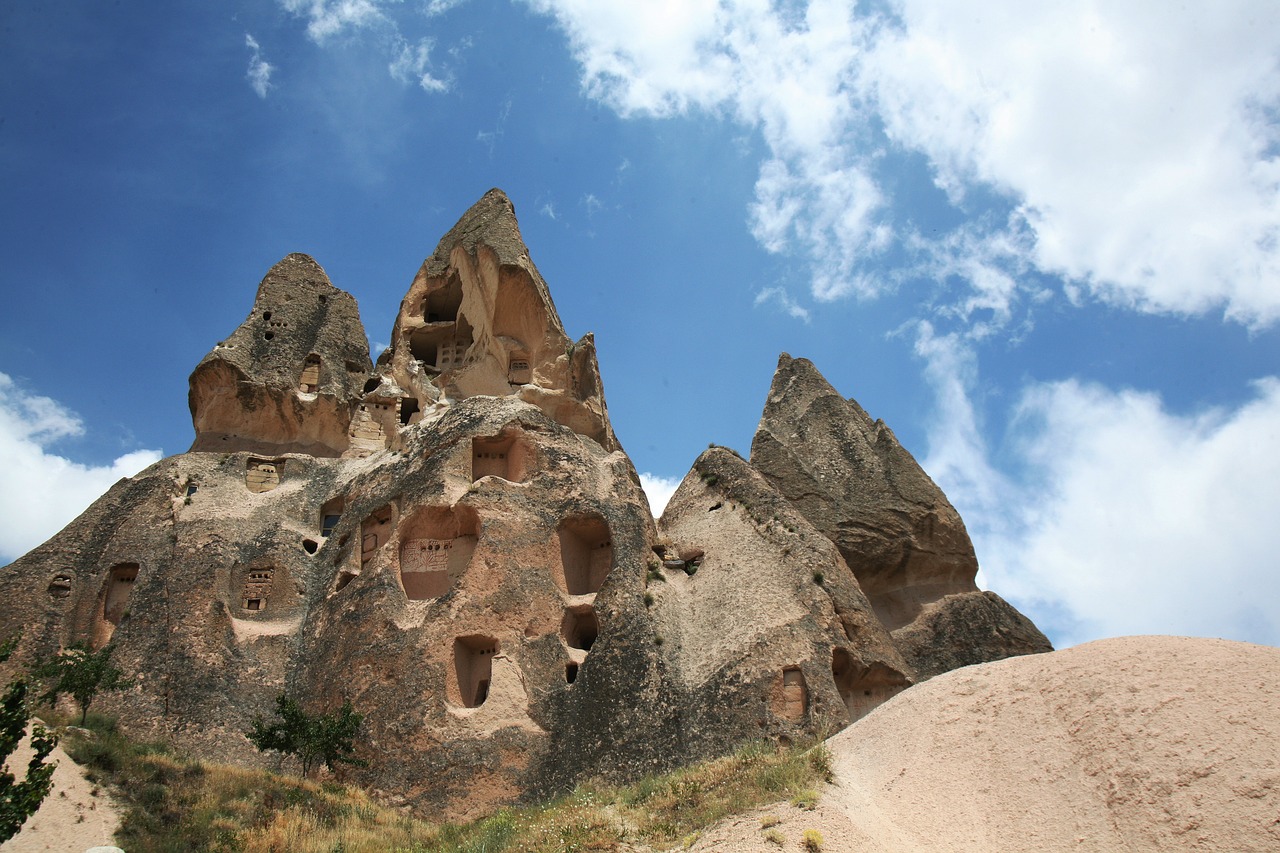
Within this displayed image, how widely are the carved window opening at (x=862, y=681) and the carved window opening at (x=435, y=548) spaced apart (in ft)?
26.5

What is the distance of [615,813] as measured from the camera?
12742mm

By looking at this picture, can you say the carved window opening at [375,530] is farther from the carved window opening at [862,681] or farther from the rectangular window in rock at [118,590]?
the carved window opening at [862,681]

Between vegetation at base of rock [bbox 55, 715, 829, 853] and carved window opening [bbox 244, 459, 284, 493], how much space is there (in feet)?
27.6

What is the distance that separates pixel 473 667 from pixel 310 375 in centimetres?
1280

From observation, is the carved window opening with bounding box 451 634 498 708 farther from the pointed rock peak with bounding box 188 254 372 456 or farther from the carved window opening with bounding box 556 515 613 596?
the pointed rock peak with bounding box 188 254 372 456

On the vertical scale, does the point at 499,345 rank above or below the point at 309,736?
above

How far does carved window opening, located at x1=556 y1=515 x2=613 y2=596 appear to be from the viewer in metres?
21.9

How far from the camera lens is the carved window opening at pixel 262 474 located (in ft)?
85.5

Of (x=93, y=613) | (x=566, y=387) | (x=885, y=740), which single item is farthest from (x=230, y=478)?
(x=885, y=740)

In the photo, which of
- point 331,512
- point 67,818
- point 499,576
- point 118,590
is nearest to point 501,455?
point 499,576

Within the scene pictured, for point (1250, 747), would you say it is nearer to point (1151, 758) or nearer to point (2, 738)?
point (1151, 758)

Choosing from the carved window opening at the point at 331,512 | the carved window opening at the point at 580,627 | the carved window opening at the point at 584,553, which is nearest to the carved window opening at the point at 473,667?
the carved window opening at the point at 580,627

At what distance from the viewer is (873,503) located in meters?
25.1

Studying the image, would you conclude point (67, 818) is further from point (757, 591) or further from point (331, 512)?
point (757, 591)
